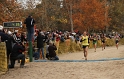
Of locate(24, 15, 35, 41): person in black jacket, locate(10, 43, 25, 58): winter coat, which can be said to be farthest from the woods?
locate(10, 43, 25, 58): winter coat

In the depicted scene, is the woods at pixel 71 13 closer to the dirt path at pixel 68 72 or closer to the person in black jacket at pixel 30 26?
the person in black jacket at pixel 30 26

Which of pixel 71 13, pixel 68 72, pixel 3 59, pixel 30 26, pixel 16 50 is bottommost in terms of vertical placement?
pixel 68 72

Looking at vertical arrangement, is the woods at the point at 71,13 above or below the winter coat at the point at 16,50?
above

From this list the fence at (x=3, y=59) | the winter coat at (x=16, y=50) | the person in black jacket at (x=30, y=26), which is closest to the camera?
the fence at (x=3, y=59)

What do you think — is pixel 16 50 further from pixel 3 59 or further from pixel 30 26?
pixel 30 26

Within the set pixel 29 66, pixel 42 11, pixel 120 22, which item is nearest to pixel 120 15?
pixel 120 22

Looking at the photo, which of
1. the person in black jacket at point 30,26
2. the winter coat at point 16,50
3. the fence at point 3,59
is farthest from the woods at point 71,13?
the fence at point 3,59

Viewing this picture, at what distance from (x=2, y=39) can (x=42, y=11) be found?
26.8 m

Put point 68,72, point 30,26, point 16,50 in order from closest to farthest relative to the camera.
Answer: point 68,72
point 16,50
point 30,26

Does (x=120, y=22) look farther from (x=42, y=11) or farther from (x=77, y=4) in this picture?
(x=42, y=11)

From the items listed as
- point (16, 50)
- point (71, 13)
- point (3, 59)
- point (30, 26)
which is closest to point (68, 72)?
point (16, 50)

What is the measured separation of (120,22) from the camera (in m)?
59.8

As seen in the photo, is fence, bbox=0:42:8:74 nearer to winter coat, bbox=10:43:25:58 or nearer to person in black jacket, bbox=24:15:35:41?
winter coat, bbox=10:43:25:58

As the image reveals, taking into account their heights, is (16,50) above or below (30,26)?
below
